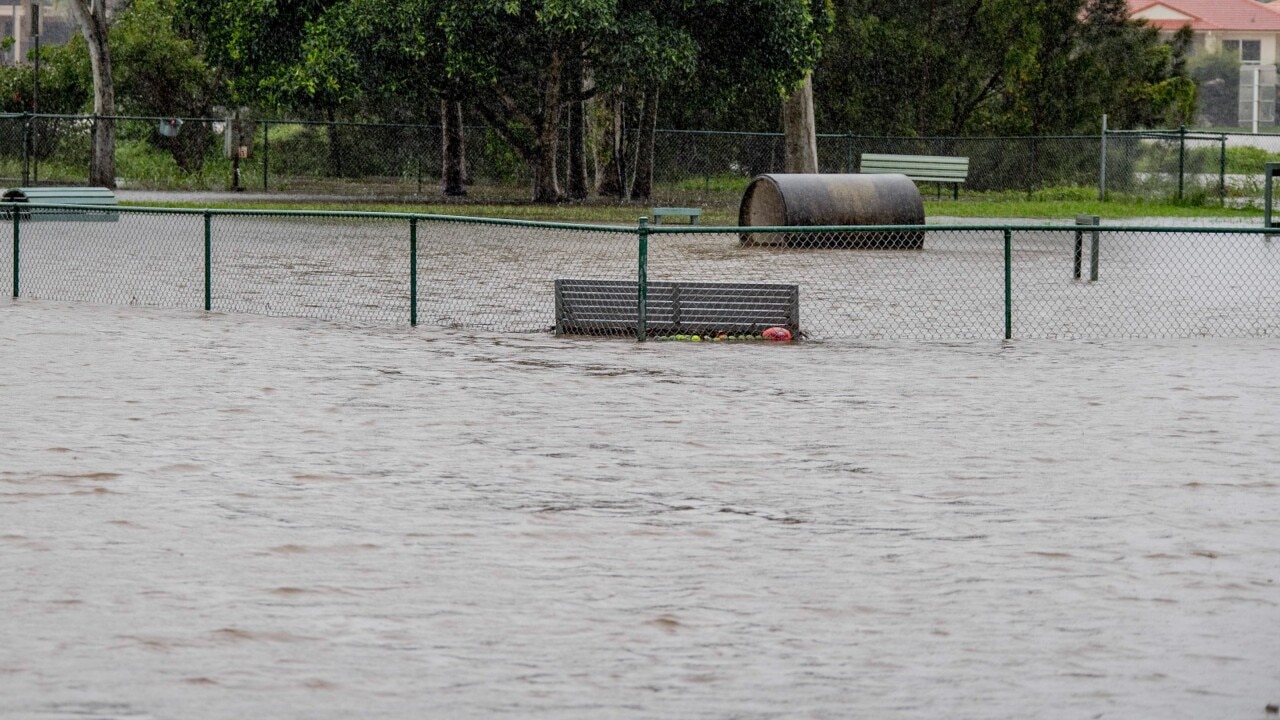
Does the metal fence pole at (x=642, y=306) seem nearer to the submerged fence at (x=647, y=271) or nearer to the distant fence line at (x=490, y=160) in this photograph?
the submerged fence at (x=647, y=271)

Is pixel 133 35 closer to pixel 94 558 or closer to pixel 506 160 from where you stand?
pixel 506 160

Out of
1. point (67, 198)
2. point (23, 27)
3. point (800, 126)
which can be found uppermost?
point (23, 27)

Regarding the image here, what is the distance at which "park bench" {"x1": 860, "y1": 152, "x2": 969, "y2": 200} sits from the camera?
44.3 meters

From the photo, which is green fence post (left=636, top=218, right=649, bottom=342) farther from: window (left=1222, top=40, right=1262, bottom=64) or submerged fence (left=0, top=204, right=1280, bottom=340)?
window (left=1222, top=40, right=1262, bottom=64)

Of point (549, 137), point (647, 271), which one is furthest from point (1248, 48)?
point (647, 271)

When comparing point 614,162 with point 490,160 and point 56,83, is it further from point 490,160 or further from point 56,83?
point 56,83

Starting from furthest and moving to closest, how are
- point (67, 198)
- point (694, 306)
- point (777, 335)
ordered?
point (67, 198)
point (694, 306)
point (777, 335)

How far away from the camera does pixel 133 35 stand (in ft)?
179

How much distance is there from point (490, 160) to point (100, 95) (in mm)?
10340

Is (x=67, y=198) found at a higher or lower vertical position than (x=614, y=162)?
lower

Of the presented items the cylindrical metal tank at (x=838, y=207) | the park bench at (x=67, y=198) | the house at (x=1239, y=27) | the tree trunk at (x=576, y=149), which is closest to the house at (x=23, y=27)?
the tree trunk at (x=576, y=149)

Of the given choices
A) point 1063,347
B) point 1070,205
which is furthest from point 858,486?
point 1070,205

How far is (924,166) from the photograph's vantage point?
44.6 metres

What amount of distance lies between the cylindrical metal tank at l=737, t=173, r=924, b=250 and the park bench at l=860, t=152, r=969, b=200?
52.1ft
